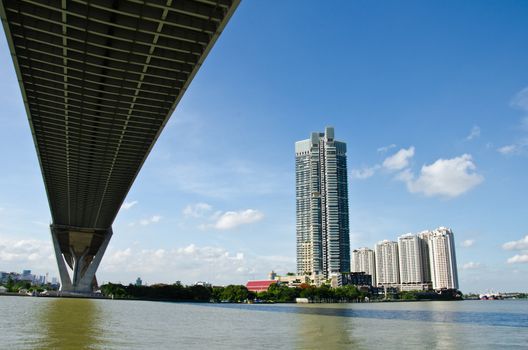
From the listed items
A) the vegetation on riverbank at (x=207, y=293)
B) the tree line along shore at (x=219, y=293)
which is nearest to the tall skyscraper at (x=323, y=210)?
the tree line along shore at (x=219, y=293)

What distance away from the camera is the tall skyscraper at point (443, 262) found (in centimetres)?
19300

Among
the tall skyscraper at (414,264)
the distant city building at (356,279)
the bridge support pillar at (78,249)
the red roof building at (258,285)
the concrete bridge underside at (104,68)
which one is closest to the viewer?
the concrete bridge underside at (104,68)

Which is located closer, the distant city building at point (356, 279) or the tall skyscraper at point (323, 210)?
the distant city building at point (356, 279)

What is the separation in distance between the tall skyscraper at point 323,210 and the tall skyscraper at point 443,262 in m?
39.6

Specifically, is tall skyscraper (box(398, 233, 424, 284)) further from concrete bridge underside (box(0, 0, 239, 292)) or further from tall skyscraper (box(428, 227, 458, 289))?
concrete bridge underside (box(0, 0, 239, 292))

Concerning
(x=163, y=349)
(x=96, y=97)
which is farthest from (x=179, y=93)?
(x=163, y=349)

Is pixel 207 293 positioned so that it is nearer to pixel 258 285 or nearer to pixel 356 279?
pixel 258 285

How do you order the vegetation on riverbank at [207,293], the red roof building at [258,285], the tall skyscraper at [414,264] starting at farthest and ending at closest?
the tall skyscraper at [414,264] → the red roof building at [258,285] → the vegetation on riverbank at [207,293]

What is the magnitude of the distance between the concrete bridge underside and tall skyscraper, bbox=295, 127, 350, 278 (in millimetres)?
143069

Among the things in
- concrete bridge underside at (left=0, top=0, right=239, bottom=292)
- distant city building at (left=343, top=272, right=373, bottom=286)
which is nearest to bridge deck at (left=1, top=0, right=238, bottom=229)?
concrete bridge underside at (left=0, top=0, right=239, bottom=292)

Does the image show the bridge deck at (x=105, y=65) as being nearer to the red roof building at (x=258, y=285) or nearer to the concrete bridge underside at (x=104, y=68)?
the concrete bridge underside at (x=104, y=68)

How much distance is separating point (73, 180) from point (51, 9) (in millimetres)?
31445

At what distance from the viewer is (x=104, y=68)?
24875 millimetres

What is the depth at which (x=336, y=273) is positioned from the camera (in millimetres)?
167250
